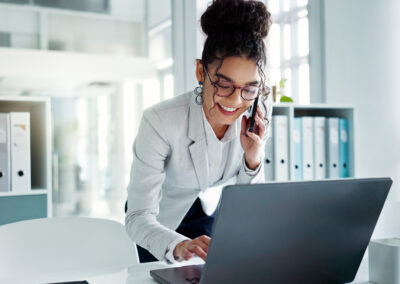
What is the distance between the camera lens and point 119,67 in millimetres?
2695

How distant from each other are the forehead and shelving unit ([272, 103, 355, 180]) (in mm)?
1365

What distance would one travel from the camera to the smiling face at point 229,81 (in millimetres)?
1125

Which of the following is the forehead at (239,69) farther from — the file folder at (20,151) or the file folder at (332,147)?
the file folder at (332,147)

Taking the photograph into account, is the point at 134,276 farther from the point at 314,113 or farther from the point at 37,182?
the point at 314,113

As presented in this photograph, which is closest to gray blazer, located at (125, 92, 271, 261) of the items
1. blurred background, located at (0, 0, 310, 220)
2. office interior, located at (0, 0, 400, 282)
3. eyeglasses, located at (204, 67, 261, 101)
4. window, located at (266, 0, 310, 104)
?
eyeglasses, located at (204, 67, 261, 101)

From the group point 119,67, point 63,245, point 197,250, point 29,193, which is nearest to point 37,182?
point 29,193

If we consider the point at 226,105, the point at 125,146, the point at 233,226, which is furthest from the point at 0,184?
the point at 233,226

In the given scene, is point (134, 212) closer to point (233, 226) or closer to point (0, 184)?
point (233, 226)

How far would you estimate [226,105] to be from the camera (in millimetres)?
1194

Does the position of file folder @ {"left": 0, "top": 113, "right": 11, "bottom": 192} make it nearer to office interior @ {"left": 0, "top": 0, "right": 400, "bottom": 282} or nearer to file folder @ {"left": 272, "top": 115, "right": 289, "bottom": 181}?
office interior @ {"left": 0, "top": 0, "right": 400, "bottom": 282}

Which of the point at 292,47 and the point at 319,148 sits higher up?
the point at 292,47

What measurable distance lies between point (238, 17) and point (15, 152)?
1445mm

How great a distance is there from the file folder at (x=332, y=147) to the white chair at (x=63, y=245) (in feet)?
5.54

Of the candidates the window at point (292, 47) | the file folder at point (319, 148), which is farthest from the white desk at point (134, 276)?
the window at point (292, 47)
